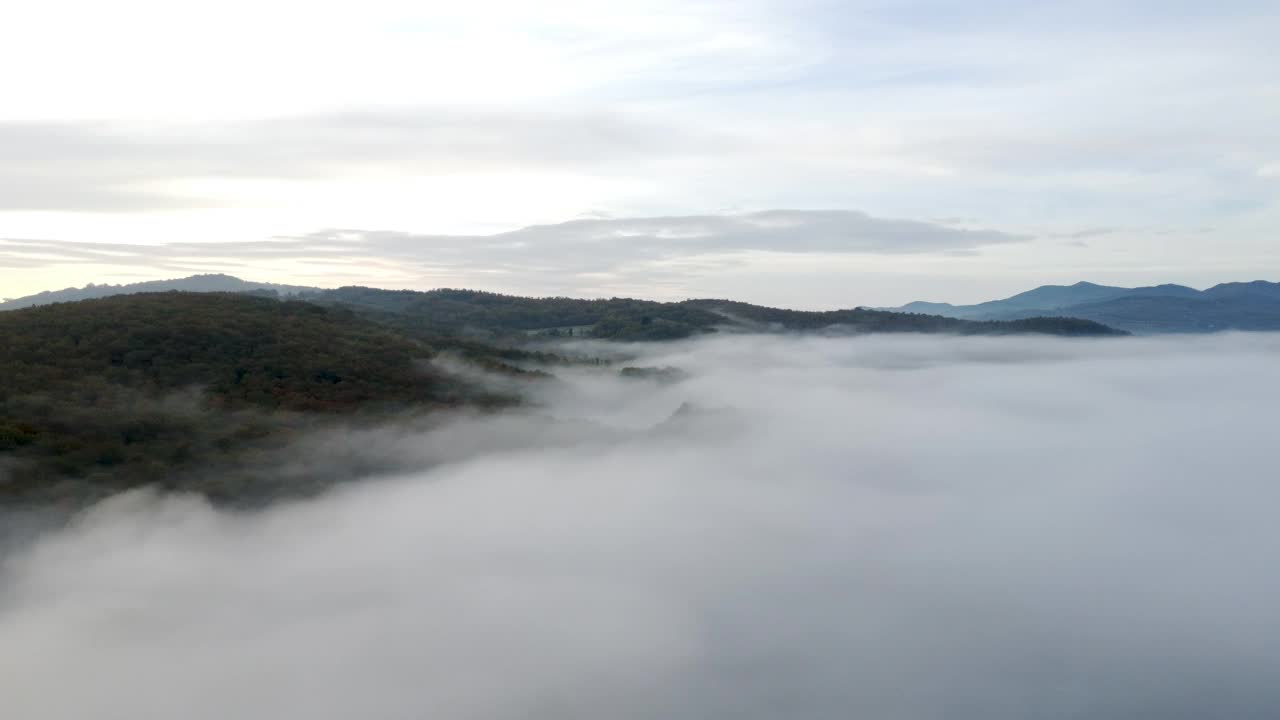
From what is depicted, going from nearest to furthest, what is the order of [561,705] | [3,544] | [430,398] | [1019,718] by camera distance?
[3,544] → [561,705] → [1019,718] → [430,398]

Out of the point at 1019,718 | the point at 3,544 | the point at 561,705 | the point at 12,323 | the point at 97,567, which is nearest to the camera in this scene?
the point at 3,544

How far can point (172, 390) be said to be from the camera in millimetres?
141125

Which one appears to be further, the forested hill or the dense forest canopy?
the dense forest canopy

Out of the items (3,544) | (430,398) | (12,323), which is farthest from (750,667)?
(12,323)

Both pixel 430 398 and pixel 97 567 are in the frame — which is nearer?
pixel 97 567

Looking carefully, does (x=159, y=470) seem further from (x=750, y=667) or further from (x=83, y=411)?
(x=750, y=667)

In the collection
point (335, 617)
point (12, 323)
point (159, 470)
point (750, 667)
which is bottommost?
point (750, 667)

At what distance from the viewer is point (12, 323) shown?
150 metres

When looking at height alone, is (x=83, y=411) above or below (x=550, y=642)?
above

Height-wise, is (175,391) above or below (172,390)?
below

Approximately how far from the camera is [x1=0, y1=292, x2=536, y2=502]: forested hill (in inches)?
4375

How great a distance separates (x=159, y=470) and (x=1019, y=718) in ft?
533

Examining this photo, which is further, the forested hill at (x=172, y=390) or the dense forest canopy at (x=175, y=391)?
the dense forest canopy at (x=175, y=391)

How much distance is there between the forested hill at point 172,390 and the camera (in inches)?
4375
